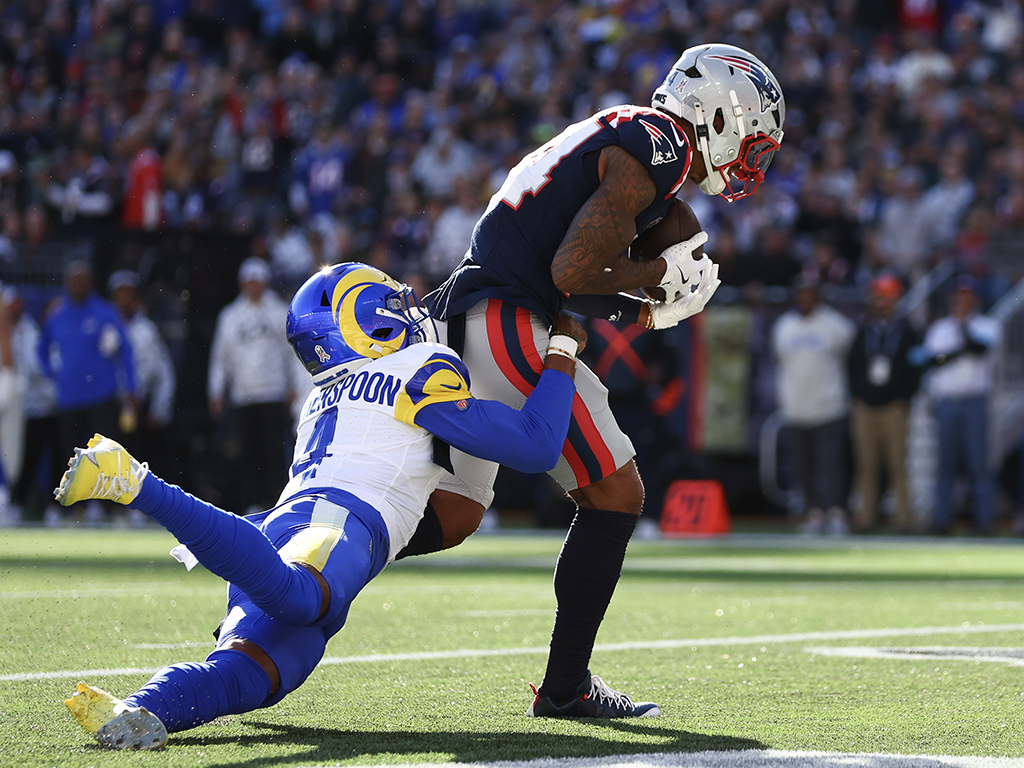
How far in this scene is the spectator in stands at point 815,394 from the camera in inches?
516

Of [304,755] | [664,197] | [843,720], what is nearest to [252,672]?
[304,755]

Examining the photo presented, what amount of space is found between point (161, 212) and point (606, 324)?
5010mm

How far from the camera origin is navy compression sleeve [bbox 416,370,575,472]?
143 inches

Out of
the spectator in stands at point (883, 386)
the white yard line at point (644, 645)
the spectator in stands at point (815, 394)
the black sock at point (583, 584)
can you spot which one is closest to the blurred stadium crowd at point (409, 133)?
→ the spectator in stands at point (815, 394)

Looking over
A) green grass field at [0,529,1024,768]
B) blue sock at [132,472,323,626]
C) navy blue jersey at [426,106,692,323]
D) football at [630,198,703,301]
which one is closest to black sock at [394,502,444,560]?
green grass field at [0,529,1024,768]

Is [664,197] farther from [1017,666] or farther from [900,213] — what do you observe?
[900,213]

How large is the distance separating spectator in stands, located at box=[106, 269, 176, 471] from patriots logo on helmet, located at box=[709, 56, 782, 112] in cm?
962

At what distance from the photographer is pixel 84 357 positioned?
12305 millimetres

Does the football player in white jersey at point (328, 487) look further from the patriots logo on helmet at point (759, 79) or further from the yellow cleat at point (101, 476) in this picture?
the patriots logo on helmet at point (759, 79)

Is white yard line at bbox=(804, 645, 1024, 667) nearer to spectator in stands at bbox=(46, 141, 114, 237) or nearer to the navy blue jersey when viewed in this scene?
the navy blue jersey

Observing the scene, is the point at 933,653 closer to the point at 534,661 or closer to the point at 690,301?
the point at 534,661

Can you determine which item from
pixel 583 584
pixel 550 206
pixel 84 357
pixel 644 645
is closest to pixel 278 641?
pixel 583 584

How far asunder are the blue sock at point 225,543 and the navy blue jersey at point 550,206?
107 centimetres

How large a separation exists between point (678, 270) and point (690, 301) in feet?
0.31
